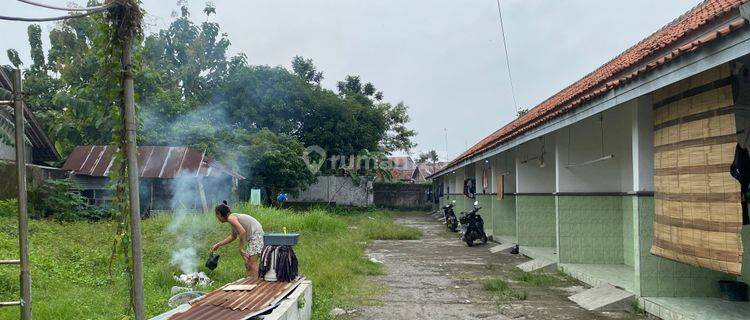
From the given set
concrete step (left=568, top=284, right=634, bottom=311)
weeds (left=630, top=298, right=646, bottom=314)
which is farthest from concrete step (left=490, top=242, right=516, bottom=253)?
weeds (left=630, top=298, right=646, bottom=314)

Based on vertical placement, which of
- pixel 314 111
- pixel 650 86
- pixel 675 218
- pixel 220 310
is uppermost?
pixel 314 111

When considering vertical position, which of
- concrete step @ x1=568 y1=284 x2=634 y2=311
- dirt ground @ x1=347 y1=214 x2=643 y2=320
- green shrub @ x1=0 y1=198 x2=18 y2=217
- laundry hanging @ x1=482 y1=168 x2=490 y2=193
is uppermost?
laundry hanging @ x1=482 y1=168 x2=490 y2=193

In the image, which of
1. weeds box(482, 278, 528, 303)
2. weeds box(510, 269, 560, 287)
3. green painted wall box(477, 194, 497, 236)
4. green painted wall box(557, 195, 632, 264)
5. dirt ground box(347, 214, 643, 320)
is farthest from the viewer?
green painted wall box(477, 194, 497, 236)

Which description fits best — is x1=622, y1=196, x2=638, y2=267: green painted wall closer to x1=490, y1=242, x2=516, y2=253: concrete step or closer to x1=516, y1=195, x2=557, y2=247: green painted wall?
x1=516, y1=195, x2=557, y2=247: green painted wall

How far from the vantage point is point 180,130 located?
20578 mm

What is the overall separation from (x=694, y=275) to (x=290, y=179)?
19.5 meters

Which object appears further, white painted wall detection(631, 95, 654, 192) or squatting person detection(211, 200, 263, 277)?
squatting person detection(211, 200, 263, 277)

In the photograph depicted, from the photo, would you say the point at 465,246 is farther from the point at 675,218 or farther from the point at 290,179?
the point at 290,179

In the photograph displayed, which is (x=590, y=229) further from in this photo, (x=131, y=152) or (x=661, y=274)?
(x=131, y=152)

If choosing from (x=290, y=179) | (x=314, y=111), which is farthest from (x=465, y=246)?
(x=314, y=111)

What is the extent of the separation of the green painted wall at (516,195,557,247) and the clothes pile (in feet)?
22.6

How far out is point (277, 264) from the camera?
20.2 feet

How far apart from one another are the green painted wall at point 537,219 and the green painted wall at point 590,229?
105 inches

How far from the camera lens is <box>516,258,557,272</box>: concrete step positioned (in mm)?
9445
